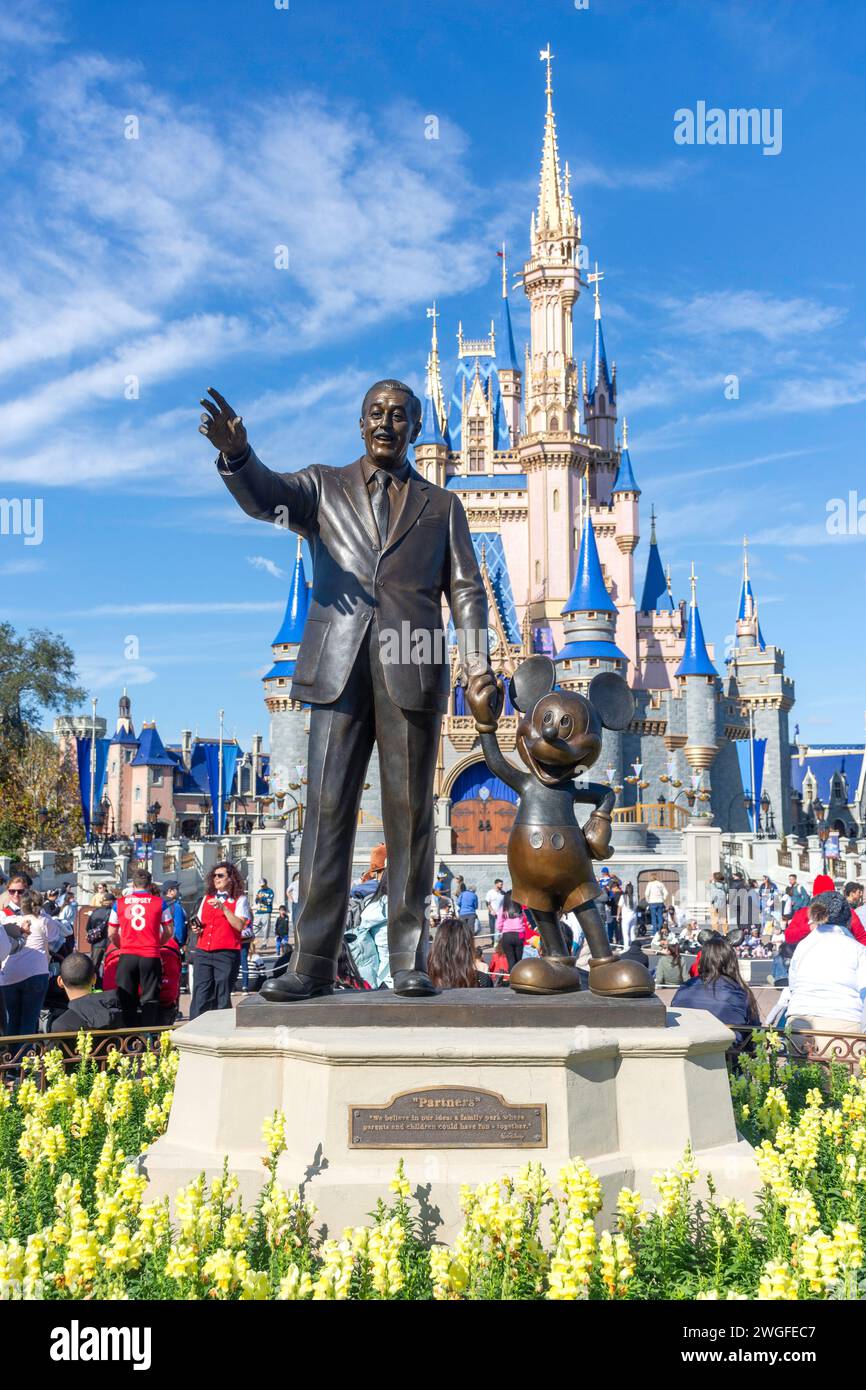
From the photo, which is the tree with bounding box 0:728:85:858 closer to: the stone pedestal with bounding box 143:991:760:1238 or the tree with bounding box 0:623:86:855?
the tree with bounding box 0:623:86:855

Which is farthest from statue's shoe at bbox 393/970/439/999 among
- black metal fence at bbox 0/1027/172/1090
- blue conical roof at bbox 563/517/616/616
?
blue conical roof at bbox 563/517/616/616

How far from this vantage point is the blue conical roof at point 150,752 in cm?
6278

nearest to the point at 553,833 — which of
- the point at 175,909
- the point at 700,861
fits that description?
the point at 175,909

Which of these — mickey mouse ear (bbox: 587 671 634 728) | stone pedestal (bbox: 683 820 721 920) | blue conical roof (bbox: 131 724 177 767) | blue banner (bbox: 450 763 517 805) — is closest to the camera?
mickey mouse ear (bbox: 587 671 634 728)

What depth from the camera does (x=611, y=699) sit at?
5.61 m

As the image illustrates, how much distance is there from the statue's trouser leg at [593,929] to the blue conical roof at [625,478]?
46.4 m

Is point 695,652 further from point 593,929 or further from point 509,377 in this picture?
point 593,929

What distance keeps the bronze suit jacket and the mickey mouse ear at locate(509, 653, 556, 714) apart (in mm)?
312

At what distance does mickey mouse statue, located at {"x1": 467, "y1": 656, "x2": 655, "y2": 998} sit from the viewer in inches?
186

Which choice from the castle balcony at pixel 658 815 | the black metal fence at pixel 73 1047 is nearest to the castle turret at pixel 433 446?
the castle balcony at pixel 658 815

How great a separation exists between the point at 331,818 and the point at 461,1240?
2000 millimetres

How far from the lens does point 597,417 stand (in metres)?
54.8

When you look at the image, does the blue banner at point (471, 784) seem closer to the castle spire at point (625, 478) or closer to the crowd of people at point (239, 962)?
the castle spire at point (625, 478)
